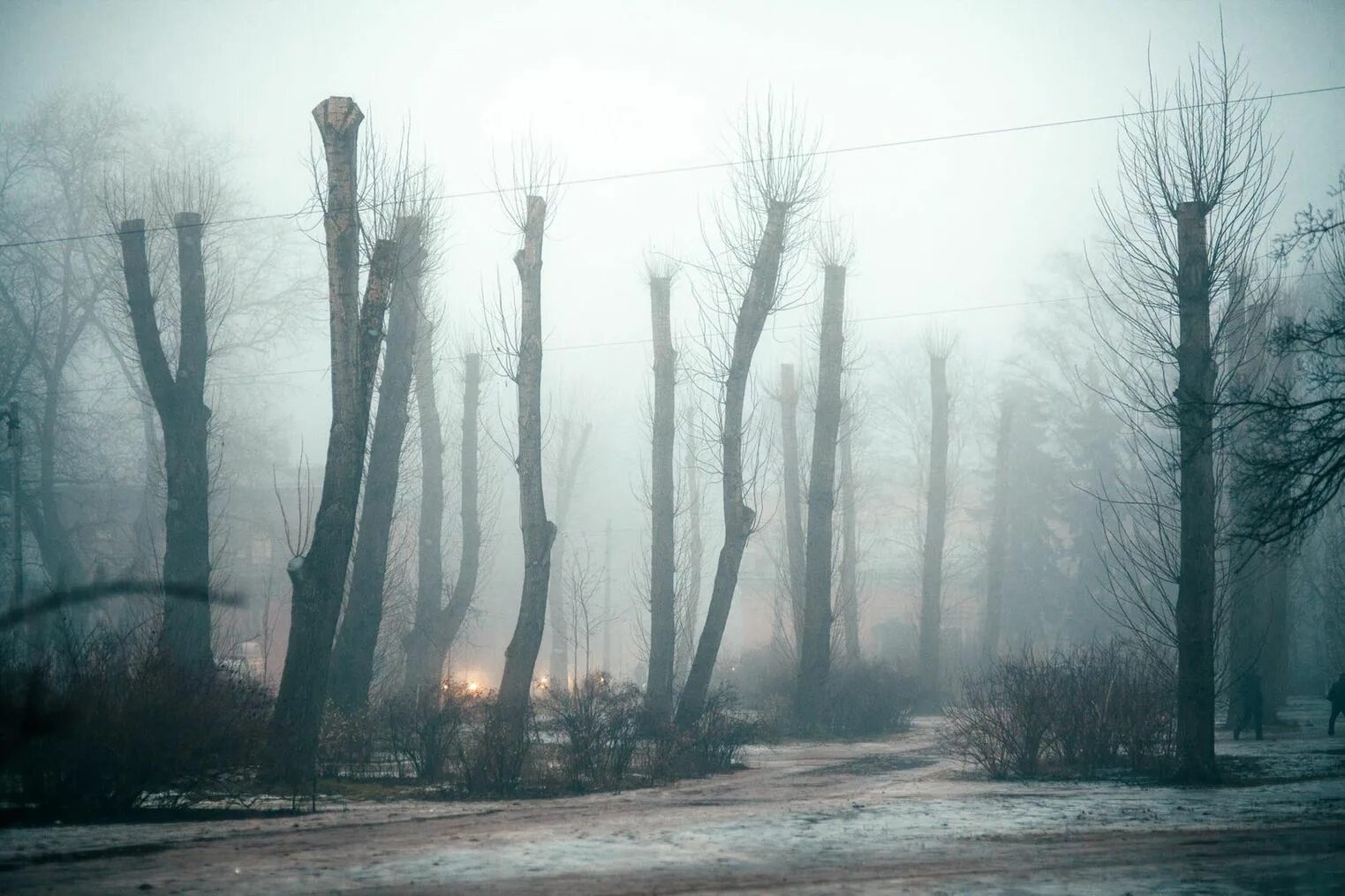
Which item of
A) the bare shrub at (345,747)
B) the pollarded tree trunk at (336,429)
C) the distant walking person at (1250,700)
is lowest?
the distant walking person at (1250,700)

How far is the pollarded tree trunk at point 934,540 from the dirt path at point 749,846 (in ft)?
65.8

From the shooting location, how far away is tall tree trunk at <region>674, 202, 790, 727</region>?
17516 mm

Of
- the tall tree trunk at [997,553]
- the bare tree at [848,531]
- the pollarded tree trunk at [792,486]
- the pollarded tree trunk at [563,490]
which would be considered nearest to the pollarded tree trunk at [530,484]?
the pollarded tree trunk at [792,486]

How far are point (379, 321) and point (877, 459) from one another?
40.2m

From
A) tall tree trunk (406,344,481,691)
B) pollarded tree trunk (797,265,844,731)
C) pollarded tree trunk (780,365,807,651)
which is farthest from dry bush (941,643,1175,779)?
pollarded tree trunk (780,365,807,651)

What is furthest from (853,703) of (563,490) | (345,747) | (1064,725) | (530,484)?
(563,490)

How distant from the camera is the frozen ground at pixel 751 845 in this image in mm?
6113

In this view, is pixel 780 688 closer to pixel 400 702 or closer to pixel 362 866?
pixel 400 702

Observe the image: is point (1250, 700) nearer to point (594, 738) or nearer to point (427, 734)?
point (594, 738)

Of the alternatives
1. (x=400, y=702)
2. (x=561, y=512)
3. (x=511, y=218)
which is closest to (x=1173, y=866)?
(x=400, y=702)

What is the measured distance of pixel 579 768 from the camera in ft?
37.6

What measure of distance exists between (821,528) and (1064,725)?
9180 millimetres

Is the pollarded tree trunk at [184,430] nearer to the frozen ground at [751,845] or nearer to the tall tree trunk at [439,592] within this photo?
the frozen ground at [751,845]

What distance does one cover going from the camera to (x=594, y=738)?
38.6 ft
